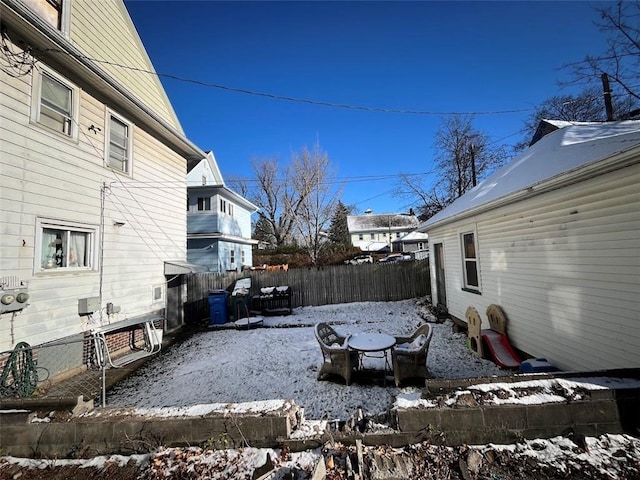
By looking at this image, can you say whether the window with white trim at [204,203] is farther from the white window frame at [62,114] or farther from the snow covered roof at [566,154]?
the snow covered roof at [566,154]

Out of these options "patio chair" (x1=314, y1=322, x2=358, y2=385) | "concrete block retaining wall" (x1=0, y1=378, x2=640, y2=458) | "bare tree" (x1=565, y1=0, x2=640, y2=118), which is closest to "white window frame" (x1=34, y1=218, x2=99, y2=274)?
"concrete block retaining wall" (x1=0, y1=378, x2=640, y2=458)

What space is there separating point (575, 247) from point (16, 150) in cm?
854

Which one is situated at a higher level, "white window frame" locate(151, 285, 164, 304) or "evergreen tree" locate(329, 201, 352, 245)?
"evergreen tree" locate(329, 201, 352, 245)

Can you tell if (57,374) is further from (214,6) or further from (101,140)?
(214,6)

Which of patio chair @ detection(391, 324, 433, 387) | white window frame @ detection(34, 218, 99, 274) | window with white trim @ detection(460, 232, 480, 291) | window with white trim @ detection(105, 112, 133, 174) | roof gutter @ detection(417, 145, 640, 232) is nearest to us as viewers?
roof gutter @ detection(417, 145, 640, 232)

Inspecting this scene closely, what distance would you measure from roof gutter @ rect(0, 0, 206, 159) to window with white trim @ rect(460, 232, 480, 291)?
891cm

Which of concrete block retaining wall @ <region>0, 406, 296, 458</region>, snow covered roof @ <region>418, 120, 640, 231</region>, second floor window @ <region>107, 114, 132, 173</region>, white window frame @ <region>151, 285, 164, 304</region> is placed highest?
second floor window @ <region>107, 114, 132, 173</region>

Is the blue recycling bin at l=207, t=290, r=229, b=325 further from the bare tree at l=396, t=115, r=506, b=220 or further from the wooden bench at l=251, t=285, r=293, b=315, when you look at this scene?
the bare tree at l=396, t=115, r=506, b=220

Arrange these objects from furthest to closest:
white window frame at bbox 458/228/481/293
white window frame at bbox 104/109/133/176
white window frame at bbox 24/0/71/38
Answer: white window frame at bbox 458/228/481/293 < white window frame at bbox 104/109/133/176 < white window frame at bbox 24/0/71/38

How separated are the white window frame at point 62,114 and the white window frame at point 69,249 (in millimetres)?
1672

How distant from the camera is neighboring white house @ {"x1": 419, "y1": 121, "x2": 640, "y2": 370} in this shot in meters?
3.22

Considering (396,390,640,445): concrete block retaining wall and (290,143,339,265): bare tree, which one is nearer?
(396,390,640,445): concrete block retaining wall

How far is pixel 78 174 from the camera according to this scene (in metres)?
5.52

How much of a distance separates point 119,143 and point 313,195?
13.0 meters
